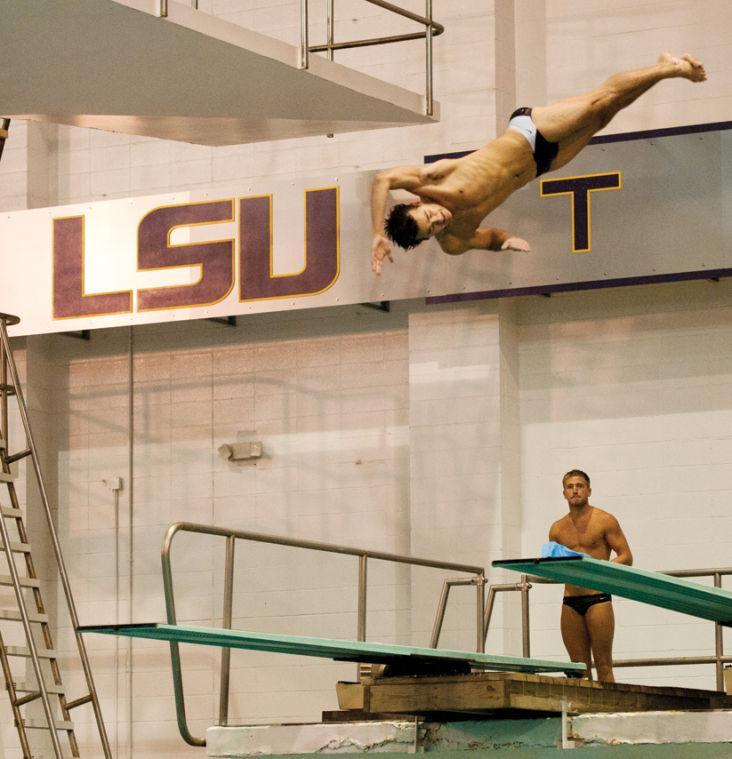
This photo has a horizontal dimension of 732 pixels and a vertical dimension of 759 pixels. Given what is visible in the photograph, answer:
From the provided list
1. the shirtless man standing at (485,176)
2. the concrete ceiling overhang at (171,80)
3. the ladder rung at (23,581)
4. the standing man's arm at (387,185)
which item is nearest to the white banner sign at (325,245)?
the shirtless man standing at (485,176)

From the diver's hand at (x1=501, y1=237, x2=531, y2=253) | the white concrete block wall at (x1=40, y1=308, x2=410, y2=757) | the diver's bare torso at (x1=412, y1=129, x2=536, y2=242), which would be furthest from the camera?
the white concrete block wall at (x1=40, y1=308, x2=410, y2=757)

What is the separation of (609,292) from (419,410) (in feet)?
5.78

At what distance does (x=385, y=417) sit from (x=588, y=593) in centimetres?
329

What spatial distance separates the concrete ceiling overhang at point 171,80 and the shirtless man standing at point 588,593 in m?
2.96

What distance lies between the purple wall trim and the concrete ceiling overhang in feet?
11.2

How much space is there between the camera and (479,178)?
11.5m

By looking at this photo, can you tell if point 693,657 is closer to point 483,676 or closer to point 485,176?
point 485,176

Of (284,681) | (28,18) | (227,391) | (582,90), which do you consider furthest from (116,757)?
(28,18)

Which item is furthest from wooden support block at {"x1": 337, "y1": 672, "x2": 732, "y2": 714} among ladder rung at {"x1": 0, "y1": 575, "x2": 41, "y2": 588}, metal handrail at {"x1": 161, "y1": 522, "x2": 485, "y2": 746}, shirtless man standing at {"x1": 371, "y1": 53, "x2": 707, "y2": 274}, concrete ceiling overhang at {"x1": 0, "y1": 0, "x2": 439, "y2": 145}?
shirtless man standing at {"x1": 371, "y1": 53, "x2": 707, "y2": 274}

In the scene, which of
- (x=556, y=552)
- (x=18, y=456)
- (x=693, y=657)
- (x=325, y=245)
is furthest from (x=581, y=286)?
(x=556, y=552)

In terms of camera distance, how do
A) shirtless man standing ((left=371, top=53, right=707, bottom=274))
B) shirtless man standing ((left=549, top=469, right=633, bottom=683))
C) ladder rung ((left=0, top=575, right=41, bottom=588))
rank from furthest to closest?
shirtless man standing ((left=371, top=53, right=707, bottom=274)) → ladder rung ((left=0, top=575, right=41, bottom=588)) → shirtless man standing ((left=549, top=469, right=633, bottom=683))

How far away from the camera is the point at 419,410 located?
1253 centimetres

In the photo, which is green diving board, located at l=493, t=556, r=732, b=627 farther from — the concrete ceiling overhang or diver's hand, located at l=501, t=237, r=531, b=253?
diver's hand, located at l=501, t=237, r=531, b=253

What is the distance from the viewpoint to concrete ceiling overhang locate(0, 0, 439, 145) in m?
6.83
